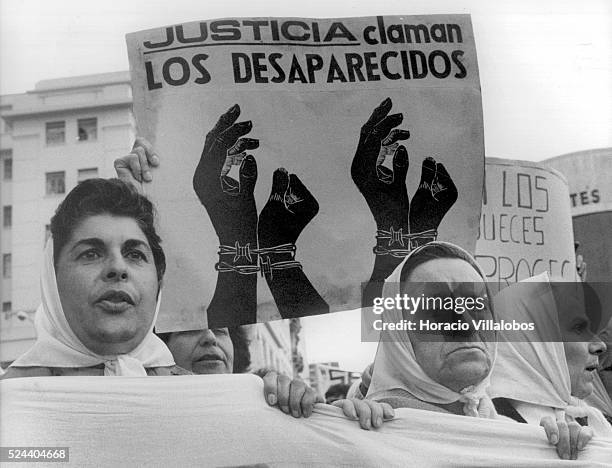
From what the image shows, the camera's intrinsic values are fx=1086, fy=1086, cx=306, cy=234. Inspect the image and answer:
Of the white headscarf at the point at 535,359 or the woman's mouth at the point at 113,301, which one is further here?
the white headscarf at the point at 535,359

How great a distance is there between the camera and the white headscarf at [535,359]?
4.12m

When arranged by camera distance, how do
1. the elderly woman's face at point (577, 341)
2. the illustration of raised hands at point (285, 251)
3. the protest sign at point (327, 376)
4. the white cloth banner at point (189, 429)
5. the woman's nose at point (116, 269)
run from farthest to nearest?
1. the elderly woman's face at point (577, 341)
2. the illustration of raised hands at point (285, 251)
3. the protest sign at point (327, 376)
4. the woman's nose at point (116, 269)
5. the white cloth banner at point (189, 429)

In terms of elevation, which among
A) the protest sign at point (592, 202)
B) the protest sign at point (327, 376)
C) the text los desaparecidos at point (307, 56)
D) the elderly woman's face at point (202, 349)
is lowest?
the protest sign at point (327, 376)

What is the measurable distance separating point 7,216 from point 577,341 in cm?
222

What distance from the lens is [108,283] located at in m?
3.82

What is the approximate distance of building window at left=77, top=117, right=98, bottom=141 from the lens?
13.3ft

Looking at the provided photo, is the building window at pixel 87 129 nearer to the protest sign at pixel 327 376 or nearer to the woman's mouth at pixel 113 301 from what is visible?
the woman's mouth at pixel 113 301

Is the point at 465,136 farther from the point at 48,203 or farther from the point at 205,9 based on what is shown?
the point at 48,203

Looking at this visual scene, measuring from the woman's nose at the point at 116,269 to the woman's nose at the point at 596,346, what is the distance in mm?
1833

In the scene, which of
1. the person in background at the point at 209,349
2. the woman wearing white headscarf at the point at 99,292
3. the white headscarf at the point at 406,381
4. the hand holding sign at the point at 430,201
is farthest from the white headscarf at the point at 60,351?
the hand holding sign at the point at 430,201

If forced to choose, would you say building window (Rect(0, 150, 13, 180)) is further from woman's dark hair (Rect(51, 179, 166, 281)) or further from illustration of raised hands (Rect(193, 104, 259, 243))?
illustration of raised hands (Rect(193, 104, 259, 243))

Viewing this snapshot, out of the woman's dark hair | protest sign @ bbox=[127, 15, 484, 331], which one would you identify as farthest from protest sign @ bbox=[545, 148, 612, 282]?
the woman's dark hair

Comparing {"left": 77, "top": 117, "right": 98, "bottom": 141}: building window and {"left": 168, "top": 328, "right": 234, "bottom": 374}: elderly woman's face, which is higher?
{"left": 77, "top": 117, "right": 98, "bottom": 141}: building window

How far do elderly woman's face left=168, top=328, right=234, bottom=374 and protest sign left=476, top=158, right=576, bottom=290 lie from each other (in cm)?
107
